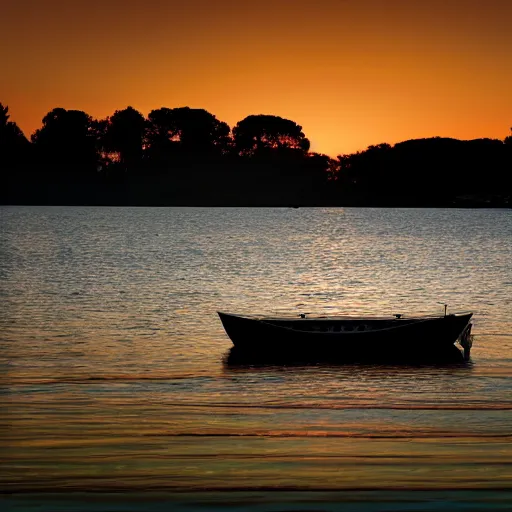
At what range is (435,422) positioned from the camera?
24.5 metres

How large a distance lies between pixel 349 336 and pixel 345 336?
0.14 meters

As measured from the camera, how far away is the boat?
3472cm

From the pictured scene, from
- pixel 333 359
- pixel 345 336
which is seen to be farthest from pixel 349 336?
pixel 333 359

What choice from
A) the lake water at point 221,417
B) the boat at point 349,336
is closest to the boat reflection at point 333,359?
the boat at point 349,336

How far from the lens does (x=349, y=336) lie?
114ft

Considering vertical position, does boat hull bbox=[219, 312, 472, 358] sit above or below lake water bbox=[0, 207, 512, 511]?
above

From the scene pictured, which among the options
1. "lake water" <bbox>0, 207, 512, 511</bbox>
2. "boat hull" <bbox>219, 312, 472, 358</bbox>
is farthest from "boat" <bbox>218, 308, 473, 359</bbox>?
"lake water" <bbox>0, 207, 512, 511</bbox>

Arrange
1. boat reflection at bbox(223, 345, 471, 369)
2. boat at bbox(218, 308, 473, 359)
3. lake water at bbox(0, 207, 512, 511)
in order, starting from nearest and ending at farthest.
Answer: lake water at bbox(0, 207, 512, 511) < boat reflection at bbox(223, 345, 471, 369) < boat at bbox(218, 308, 473, 359)

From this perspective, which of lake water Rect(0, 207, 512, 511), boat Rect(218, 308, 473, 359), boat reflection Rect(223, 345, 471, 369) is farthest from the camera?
boat Rect(218, 308, 473, 359)

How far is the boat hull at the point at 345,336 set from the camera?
34719mm

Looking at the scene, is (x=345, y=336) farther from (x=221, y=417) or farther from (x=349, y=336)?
(x=221, y=417)

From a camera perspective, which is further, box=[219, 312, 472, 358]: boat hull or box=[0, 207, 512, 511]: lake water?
box=[219, 312, 472, 358]: boat hull

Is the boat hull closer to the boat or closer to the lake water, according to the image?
the boat

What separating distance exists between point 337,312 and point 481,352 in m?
16.6
